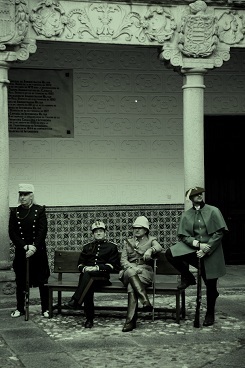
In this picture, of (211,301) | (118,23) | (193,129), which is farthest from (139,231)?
(118,23)

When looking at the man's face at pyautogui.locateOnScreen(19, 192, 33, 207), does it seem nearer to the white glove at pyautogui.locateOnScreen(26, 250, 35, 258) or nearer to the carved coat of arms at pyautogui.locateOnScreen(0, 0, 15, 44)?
the white glove at pyautogui.locateOnScreen(26, 250, 35, 258)

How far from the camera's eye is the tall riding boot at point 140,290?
9742mm

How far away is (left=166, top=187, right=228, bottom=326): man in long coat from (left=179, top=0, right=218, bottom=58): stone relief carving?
3317 mm

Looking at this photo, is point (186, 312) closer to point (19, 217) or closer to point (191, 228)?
point (191, 228)

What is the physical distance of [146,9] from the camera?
492 inches

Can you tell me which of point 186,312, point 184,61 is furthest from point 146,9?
point 186,312

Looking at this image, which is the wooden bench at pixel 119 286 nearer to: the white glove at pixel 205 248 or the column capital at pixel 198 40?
the white glove at pixel 205 248

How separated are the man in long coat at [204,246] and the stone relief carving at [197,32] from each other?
10.9 feet

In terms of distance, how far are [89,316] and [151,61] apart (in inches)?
258

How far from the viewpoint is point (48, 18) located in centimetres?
1207

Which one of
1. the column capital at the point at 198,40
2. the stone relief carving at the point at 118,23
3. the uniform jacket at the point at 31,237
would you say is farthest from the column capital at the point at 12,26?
the uniform jacket at the point at 31,237

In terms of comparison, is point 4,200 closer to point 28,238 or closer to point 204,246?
point 28,238

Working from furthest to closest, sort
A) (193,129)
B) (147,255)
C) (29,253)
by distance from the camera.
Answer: (193,129) → (29,253) → (147,255)

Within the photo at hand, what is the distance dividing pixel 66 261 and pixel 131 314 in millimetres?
1512
